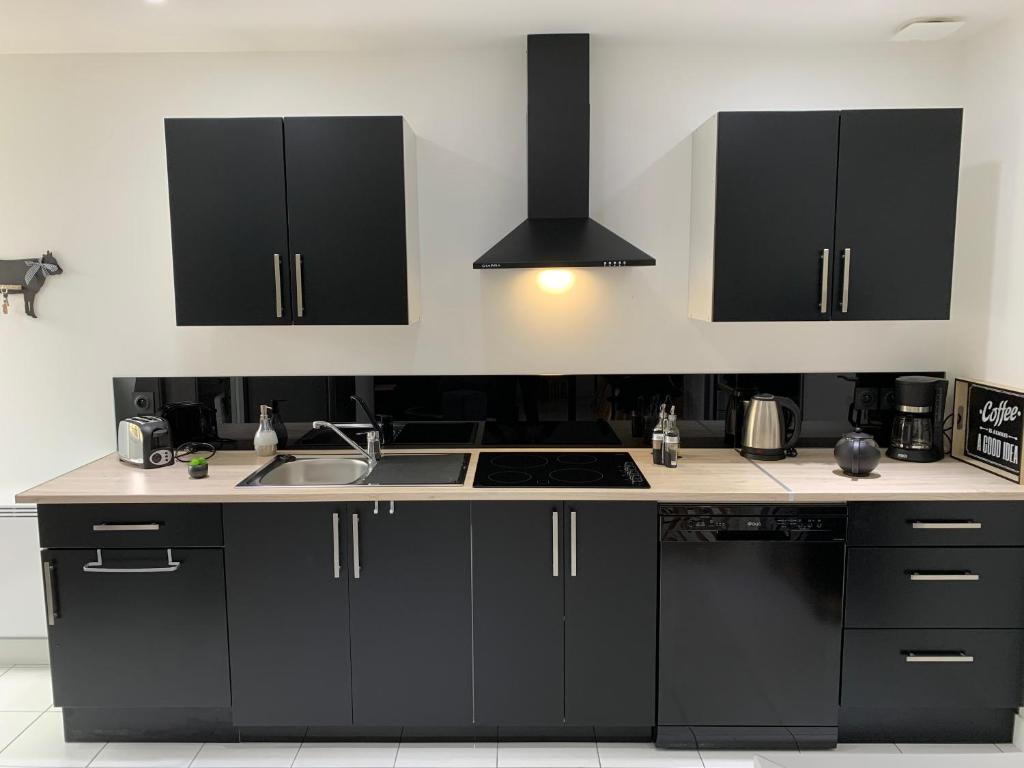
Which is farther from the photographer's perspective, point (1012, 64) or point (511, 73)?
point (511, 73)

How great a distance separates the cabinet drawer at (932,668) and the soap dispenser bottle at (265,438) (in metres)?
2.22

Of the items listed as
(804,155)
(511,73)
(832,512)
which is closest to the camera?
(832,512)

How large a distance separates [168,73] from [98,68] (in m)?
0.27

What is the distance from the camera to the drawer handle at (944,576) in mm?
2359

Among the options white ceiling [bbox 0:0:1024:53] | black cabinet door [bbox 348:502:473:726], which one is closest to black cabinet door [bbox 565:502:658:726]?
black cabinet door [bbox 348:502:473:726]

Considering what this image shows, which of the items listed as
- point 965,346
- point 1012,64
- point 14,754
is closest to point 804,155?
point 1012,64

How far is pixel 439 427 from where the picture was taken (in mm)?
2990

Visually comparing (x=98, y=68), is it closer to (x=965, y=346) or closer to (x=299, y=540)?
(x=299, y=540)

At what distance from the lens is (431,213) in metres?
2.91

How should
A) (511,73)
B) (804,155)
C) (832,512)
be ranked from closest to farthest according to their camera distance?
(832,512), (804,155), (511,73)

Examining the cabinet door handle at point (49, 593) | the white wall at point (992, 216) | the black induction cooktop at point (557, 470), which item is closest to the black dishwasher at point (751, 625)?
the black induction cooktop at point (557, 470)

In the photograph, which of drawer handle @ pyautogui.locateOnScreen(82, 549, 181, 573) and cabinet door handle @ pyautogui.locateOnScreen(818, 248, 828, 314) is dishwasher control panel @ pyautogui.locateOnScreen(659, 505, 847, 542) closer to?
cabinet door handle @ pyautogui.locateOnScreen(818, 248, 828, 314)

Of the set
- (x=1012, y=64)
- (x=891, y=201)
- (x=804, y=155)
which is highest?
(x=1012, y=64)

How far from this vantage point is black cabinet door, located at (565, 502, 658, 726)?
238 centimetres
